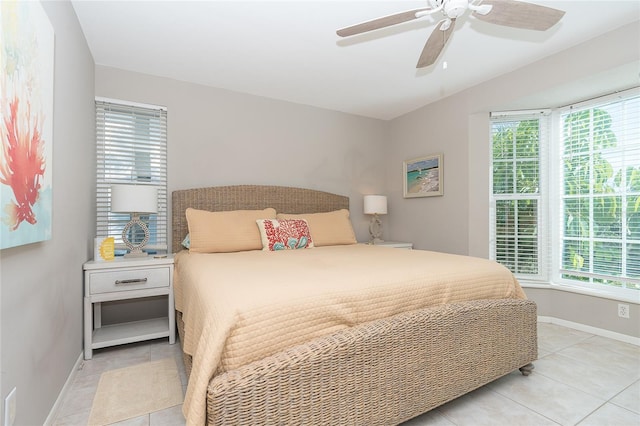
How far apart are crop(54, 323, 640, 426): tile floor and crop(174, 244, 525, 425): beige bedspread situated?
544mm

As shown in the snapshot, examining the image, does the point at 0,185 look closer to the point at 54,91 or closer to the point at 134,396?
the point at 54,91

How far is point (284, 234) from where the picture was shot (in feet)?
9.34

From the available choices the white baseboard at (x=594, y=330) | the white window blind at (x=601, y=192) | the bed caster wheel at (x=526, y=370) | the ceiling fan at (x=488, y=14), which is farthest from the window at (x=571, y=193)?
the ceiling fan at (x=488, y=14)

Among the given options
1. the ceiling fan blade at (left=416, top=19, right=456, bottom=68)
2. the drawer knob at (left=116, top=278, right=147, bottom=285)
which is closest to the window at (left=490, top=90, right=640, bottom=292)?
the ceiling fan blade at (left=416, top=19, right=456, bottom=68)

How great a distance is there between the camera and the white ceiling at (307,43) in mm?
2016

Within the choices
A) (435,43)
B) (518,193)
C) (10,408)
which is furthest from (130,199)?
(518,193)

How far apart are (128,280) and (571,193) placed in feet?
13.3

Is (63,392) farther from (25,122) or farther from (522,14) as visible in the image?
(522,14)

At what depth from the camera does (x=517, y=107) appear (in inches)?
122

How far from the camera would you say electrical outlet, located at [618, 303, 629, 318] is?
2537 mm

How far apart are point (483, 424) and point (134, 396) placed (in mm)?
1898

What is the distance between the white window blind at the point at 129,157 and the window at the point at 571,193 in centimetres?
345

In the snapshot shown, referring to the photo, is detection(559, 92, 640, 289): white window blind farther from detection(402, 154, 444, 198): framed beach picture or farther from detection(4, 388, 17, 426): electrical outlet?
detection(4, 388, 17, 426): electrical outlet

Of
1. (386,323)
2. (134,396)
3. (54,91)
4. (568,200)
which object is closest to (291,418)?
(386,323)
